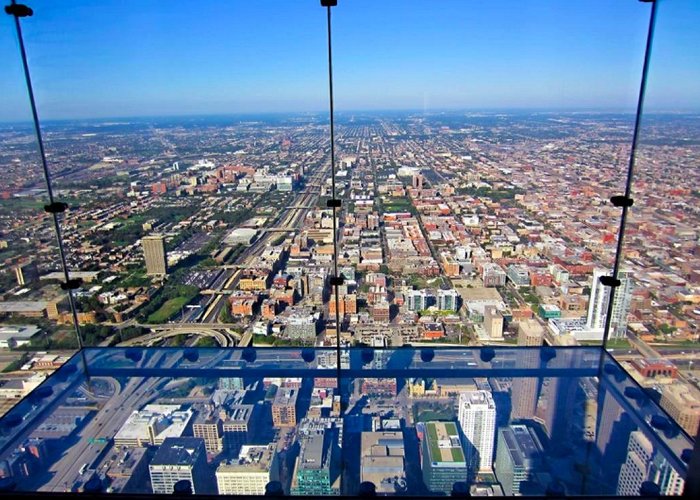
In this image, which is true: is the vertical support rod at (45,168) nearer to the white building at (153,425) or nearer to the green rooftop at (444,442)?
the white building at (153,425)

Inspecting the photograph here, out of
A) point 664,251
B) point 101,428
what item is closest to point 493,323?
point 664,251

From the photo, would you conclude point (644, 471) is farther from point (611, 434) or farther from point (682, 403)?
point (682, 403)

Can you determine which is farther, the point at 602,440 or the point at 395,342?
the point at 395,342

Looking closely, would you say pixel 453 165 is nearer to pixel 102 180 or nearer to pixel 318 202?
pixel 318 202

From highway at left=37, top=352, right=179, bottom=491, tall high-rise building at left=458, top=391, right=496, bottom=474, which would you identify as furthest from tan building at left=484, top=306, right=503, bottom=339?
highway at left=37, top=352, right=179, bottom=491

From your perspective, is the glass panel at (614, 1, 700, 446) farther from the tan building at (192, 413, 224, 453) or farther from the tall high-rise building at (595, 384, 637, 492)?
the tan building at (192, 413, 224, 453)

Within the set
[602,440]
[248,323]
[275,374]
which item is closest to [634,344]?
[602,440]
